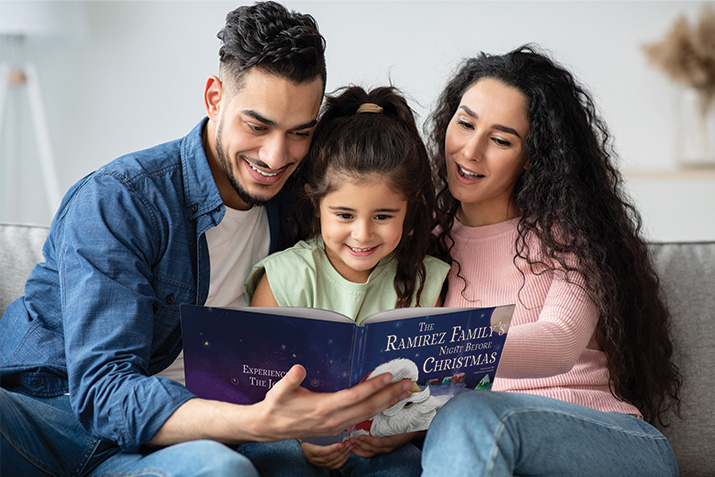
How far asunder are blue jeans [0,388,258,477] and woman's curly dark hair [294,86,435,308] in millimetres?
682

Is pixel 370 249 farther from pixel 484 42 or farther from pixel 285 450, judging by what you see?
pixel 484 42

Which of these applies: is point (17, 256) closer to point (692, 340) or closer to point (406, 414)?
point (406, 414)

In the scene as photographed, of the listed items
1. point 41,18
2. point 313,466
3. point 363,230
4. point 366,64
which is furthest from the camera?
point 366,64

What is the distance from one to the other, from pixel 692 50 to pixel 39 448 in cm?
350

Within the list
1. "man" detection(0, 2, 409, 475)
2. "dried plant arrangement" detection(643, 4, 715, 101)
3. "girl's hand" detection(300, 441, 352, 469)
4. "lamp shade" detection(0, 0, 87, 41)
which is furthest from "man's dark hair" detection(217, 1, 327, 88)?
"dried plant arrangement" detection(643, 4, 715, 101)

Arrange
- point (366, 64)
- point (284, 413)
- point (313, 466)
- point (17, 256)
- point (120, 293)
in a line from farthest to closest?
point (366, 64) → point (17, 256) → point (313, 466) → point (120, 293) → point (284, 413)

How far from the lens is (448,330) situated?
1.29 m

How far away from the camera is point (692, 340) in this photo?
1957mm

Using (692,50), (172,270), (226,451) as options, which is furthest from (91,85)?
(692,50)

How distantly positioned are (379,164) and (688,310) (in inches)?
39.8

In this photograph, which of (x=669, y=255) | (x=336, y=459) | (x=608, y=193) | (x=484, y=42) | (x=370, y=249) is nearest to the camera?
(x=336, y=459)

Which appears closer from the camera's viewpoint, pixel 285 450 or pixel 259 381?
pixel 259 381

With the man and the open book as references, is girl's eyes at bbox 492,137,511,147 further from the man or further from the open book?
the open book

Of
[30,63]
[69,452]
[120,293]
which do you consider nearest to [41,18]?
[30,63]
